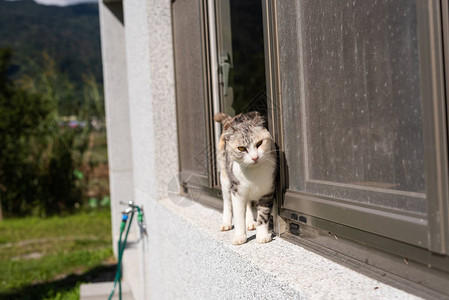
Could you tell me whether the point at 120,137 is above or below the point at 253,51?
below

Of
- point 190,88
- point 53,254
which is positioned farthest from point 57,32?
point 190,88

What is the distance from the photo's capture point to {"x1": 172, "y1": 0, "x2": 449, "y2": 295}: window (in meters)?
0.92

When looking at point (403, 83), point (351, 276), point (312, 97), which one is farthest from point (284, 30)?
point (351, 276)

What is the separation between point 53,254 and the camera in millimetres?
6082

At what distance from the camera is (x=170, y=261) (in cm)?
268

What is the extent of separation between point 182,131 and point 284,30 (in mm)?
1526

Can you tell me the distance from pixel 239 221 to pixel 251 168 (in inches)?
8.5

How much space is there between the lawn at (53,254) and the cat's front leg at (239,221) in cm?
328

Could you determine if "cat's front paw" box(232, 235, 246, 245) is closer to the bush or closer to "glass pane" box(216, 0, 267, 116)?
"glass pane" box(216, 0, 267, 116)

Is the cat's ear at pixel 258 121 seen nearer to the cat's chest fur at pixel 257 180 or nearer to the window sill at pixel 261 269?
the cat's chest fur at pixel 257 180

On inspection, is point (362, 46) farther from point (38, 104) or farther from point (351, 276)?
point (38, 104)

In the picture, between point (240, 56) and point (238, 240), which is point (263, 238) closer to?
point (238, 240)

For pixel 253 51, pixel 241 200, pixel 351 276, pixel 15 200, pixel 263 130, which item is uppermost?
pixel 253 51

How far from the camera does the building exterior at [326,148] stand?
961 millimetres
